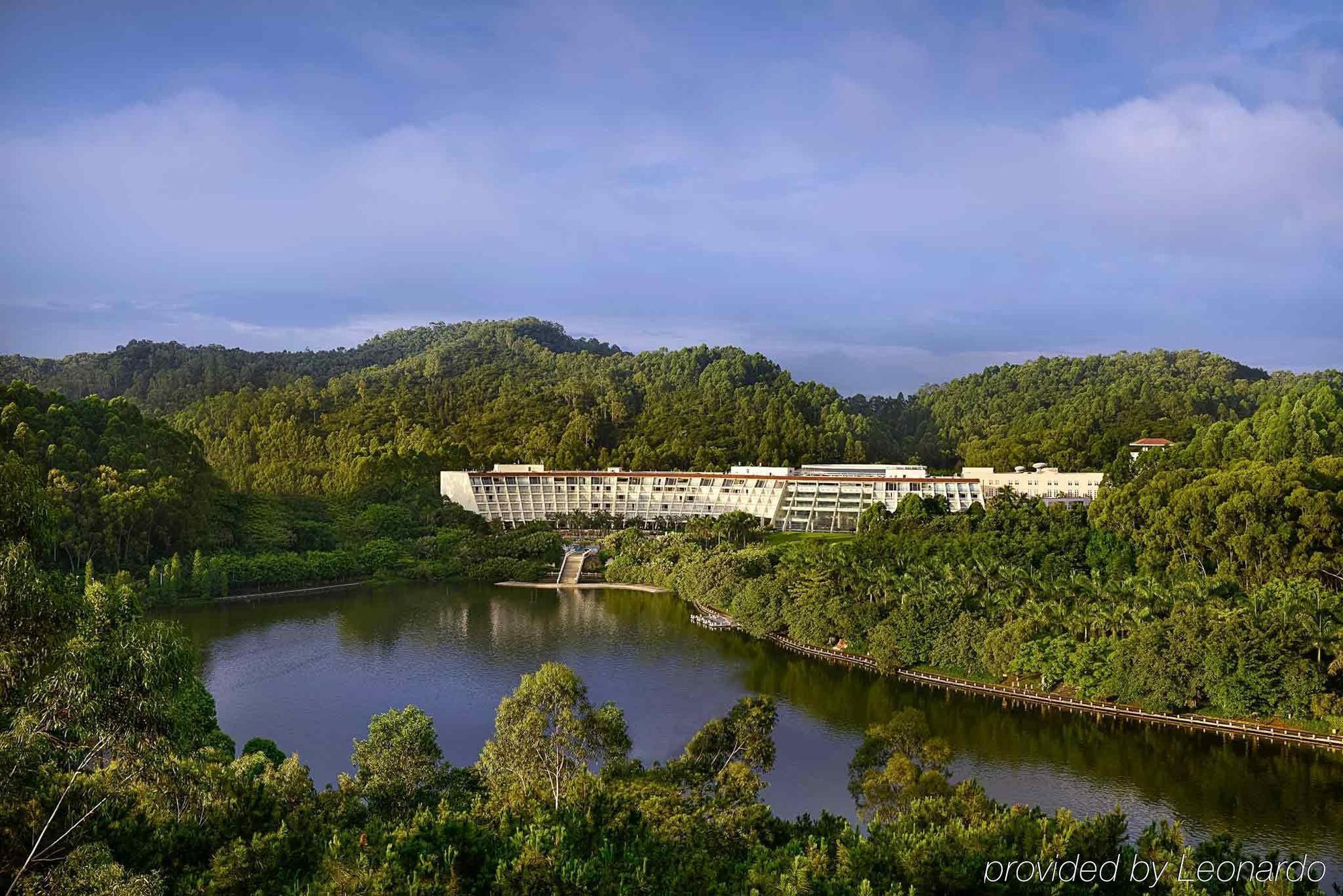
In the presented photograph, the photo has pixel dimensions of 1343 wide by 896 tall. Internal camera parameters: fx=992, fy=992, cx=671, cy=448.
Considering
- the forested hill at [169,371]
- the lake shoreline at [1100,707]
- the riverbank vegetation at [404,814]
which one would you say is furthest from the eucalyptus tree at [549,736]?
the forested hill at [169,371]

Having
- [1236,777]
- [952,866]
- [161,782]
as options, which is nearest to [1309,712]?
[1236,777]

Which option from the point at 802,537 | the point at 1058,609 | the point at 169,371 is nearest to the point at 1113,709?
the point at 1058,609

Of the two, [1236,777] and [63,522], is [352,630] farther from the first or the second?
[1236,777]

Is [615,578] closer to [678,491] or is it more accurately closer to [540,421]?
[678,491]

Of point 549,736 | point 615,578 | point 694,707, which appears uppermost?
point 549,736

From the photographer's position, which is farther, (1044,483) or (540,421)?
(540,421)

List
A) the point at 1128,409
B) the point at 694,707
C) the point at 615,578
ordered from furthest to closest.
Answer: the point at 1128,409, the point at 615,578, the point at 694,707

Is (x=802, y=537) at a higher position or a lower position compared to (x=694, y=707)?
higher
